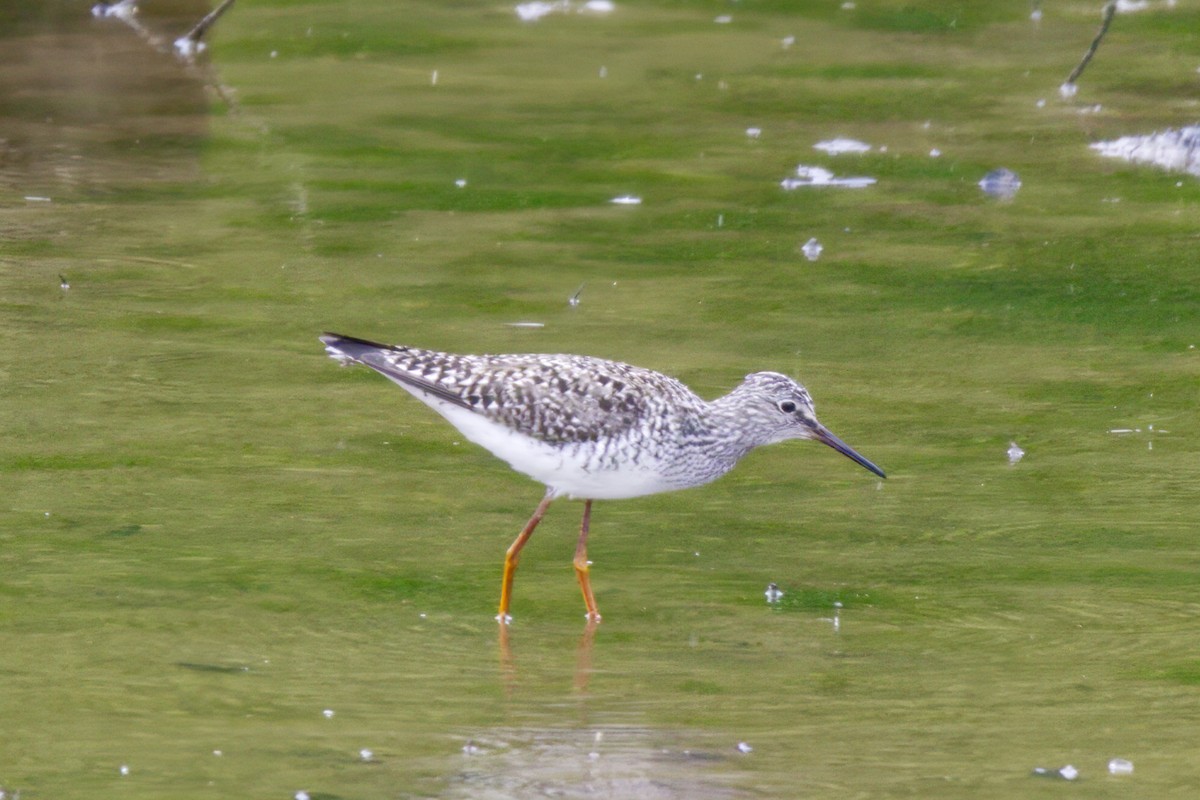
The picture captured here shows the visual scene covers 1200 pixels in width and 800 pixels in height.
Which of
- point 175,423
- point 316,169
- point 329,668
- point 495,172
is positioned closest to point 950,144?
point 495,172

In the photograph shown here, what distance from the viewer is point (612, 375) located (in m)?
6.95

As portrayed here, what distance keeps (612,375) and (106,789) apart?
2.56 metres

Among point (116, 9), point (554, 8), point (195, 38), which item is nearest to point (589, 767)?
point (195, 38)

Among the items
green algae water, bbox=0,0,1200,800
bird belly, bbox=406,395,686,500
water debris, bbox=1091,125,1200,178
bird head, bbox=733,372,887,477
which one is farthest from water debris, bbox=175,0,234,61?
bird head, bbox=733,372,887,477

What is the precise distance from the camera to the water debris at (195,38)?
1522 centimetres

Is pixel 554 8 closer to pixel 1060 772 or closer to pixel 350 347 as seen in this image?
pixel 350 347

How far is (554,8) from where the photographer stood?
17078 millimetres

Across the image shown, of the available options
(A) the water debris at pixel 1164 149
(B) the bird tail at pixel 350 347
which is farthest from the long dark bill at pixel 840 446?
(A) the water debris at pixel 1164 149

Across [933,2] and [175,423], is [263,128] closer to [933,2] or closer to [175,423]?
[175,423]

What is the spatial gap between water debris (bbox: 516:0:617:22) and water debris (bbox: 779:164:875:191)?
5.23 meters

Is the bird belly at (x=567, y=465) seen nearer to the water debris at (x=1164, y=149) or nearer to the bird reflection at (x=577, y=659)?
the bird reflection at (x=577, y=659)

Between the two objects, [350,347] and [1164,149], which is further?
[1164,149]

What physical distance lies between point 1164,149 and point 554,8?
6372mm

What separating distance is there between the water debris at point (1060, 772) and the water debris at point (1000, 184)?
6886 mm
